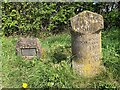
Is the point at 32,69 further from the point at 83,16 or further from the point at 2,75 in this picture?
the point at 83,16

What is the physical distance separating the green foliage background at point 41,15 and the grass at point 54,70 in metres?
1.14

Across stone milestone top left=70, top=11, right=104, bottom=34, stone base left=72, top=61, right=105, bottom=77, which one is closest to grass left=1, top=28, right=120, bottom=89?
stone base left=72, top=61, right=105, bottom=77

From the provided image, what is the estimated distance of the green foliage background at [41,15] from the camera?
6.82 metres

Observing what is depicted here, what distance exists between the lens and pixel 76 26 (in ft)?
15.2

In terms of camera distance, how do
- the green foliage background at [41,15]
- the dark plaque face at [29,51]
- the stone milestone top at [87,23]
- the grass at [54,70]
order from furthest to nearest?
the green foliage background at [41,15] < the dark plaque face at [29,51] < the stone milestone top at [87,23] < the grass at [54,70]

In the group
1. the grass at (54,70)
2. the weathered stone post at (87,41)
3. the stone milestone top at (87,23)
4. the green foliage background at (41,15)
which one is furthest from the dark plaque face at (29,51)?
the green foliage background at (41,15)

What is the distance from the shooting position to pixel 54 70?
4656mm

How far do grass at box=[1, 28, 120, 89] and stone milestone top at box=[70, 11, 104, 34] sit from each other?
1.84 feet

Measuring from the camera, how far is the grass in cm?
440

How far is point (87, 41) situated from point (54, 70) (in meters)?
0.68

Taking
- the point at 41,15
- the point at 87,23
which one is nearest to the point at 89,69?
the point at 87,23

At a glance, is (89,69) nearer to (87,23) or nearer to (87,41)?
(87,41)

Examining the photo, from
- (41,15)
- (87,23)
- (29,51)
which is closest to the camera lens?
(87,23)

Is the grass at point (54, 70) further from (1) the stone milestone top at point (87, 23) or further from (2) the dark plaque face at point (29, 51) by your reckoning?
(1) the stone milestone top at point (87, 23)
